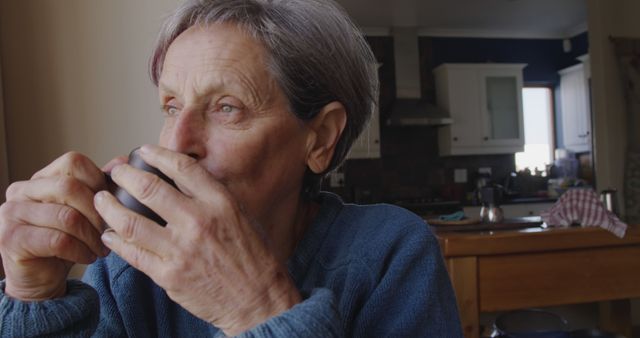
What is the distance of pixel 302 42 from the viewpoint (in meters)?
0.91

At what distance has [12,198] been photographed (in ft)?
2.33

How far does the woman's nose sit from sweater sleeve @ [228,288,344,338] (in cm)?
29

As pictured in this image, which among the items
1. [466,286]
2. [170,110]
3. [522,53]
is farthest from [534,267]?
[522,53]

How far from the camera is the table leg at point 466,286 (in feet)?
6.73

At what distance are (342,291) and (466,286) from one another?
4.31 ft

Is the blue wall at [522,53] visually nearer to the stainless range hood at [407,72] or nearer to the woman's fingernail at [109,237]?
the stainless range hood at [407,72]

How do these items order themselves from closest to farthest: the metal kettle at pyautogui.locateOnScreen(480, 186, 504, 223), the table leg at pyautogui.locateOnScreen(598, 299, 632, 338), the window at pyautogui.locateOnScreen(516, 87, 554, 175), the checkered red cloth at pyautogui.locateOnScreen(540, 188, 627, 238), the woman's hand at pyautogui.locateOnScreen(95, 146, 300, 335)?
the woman's hand at pyautogui.locateOnScreen(95, 146, 300, 335)
the checkered red cloth at pyautogui.locateOnScreen(540, 188, 627, 238)
the metal kettle at pyautogui.locateOnScreen(480, 186, 504, 223)
the table leg at pyautogui.locateOnScreen(598, 299, 632, 338)
the window at pyautogui.locateOnScreen(516, 87, 554, 175)

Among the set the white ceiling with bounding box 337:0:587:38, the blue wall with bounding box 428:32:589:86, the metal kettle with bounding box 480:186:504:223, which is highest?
the white ceiling with bounding box 337:0:587:38

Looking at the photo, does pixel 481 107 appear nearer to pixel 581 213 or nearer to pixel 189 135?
pixel 581 213

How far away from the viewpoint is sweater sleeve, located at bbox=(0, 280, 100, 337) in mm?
758

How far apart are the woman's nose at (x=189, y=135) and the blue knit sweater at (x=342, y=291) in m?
0.26

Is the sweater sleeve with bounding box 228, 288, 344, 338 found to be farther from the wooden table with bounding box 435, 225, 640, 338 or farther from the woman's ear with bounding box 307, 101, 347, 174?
the wooden table with bounding box 435, 225, 640, 338

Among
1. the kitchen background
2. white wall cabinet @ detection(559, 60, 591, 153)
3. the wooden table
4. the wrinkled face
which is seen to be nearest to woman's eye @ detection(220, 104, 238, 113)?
the wrinkled face

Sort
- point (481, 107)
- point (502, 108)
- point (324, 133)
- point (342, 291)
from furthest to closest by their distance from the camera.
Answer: point (502, 108), point (481, 107), point (324, 133), point (342, 291)
